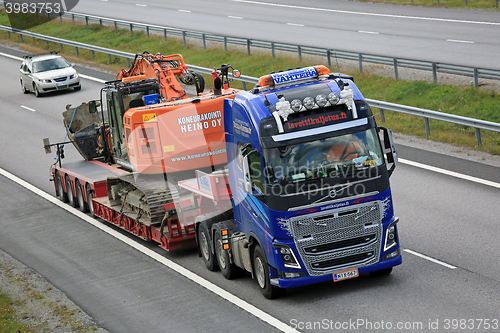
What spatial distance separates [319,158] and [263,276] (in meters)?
2.14

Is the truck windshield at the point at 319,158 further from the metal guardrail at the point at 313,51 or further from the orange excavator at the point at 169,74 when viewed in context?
the metal guardrail at the point at 313,51

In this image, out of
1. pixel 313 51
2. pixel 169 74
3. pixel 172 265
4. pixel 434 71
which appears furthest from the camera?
pixel 313 51

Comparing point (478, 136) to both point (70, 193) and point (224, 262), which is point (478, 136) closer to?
point (224, 262)

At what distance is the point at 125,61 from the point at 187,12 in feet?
39.7

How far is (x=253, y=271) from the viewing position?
36.3 ft

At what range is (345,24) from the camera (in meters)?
36.6

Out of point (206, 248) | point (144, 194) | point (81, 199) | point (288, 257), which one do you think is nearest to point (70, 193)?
point (81, 199)

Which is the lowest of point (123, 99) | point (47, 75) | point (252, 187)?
point (47, 75)

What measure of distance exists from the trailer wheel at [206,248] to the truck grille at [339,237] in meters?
2.73

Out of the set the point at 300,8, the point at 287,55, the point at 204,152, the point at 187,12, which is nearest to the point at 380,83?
the point at 287,55

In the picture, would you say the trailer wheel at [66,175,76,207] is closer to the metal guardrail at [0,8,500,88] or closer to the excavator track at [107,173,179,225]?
the excavator track at [107,173,179,225]

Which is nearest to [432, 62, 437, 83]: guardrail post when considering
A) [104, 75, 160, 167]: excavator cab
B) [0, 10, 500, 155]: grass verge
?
[0, 10, 500, 155]: grass verge

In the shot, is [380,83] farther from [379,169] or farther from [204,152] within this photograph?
[379,169]

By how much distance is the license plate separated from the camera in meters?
10.2
